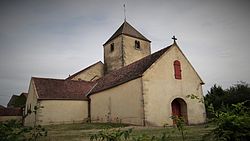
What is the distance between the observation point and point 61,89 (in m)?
25.2

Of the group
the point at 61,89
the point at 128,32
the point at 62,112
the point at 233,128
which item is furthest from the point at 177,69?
the point at 128,32

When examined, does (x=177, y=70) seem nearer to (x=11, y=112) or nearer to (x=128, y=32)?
(x=128, y=32)

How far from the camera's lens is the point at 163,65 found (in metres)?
18.2

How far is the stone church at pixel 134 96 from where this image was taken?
56.4 feet

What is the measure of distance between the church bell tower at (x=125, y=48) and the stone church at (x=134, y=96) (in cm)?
565

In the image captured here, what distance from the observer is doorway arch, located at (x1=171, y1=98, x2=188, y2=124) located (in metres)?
19.1

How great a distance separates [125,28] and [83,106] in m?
14.6

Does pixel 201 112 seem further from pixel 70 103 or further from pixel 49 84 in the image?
pixel 49 84

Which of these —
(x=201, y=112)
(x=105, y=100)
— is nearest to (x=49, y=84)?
(x=105, y=100)

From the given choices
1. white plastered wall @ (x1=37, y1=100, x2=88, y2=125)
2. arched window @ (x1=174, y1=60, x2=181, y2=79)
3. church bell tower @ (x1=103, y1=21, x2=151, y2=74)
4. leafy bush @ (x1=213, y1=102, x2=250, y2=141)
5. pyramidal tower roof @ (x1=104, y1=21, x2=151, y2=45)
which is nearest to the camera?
leafy bush @ (x1=213, y1=102, x2=250, y2=141)

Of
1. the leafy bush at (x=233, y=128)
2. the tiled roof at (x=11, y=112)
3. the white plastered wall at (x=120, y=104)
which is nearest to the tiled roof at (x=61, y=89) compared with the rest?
the white plastered wall at (x=120, y=104)

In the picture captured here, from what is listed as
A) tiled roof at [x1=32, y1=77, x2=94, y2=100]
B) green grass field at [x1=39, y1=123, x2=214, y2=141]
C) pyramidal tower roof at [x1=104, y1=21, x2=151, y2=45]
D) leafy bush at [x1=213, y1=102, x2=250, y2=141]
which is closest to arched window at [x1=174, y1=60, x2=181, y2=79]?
green grass field at [x1=39, y1=123, x2=214, y2=141]

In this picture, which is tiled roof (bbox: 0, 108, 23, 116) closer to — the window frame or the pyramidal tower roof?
the pyramidal tower roof

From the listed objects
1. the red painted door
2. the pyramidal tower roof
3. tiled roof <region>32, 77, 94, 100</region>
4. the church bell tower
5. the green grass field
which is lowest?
the green grass field
